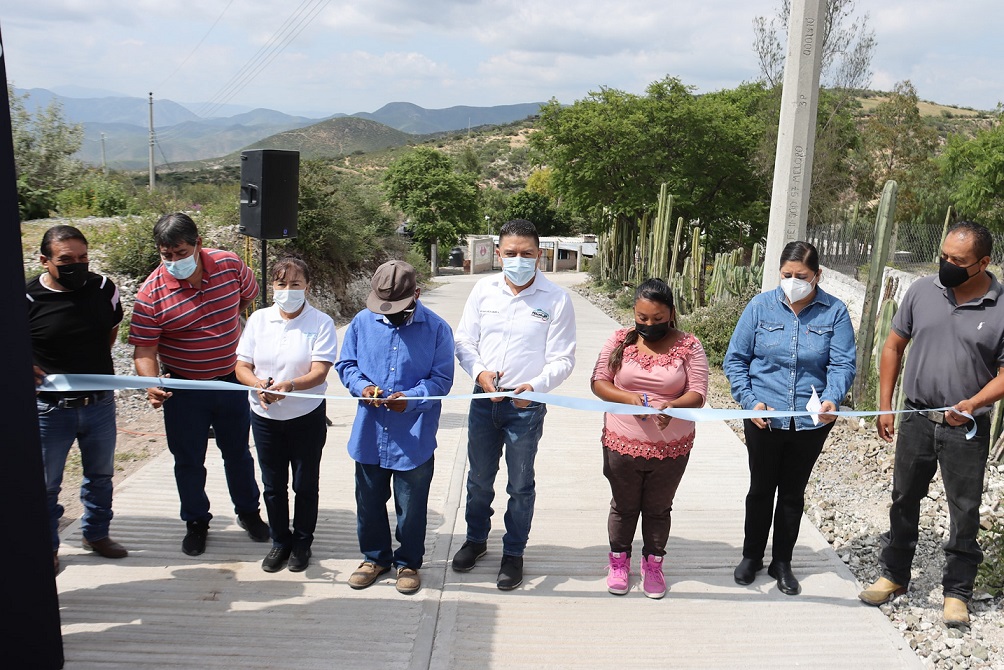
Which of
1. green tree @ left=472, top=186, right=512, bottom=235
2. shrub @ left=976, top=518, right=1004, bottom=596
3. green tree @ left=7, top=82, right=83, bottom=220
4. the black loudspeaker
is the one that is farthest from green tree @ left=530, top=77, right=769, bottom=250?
green tree @ left=472, top=186, right=512, bottom=235

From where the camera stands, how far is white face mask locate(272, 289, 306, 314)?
4.02 m

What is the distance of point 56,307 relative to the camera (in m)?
3.86

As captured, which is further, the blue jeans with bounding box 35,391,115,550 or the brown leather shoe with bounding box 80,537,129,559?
the brown leather shoe with bounding box 80,537,129,559

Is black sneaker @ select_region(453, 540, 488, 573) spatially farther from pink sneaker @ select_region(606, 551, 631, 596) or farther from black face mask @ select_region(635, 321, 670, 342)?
black face mask @ select_region(635, 321, 670, 342)

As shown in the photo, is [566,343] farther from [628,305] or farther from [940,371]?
[628,305]

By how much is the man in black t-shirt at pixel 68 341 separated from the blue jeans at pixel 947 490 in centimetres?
413

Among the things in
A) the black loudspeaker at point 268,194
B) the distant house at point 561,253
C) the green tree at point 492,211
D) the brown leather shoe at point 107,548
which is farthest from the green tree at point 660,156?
the green tree at point 492,211

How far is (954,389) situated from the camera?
12.1ft

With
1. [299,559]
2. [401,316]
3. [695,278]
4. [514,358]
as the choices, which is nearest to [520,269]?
[514,358]

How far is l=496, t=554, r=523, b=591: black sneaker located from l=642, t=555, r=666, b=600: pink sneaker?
0.67m

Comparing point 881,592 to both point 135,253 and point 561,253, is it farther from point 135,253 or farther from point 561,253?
point 561,253

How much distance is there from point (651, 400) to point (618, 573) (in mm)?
1004

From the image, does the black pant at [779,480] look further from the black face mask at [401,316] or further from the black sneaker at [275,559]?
the black sneaker at [275,559]

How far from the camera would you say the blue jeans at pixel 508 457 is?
13.2 feet
